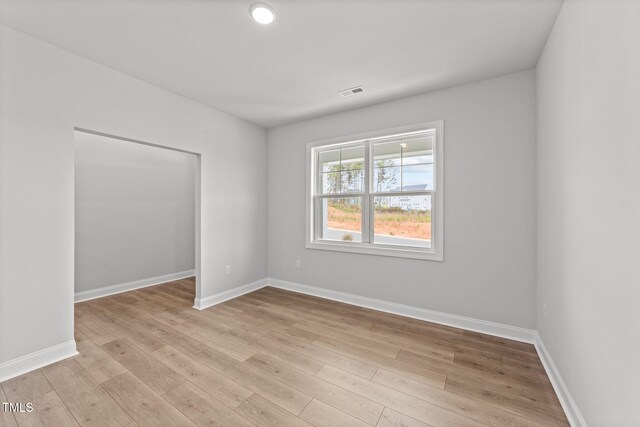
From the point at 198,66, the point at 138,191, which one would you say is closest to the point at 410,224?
the point at 198,66

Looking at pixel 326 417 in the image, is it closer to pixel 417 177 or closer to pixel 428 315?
pixel 428 315

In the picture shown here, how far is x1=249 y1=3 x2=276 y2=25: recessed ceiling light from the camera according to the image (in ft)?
5.93

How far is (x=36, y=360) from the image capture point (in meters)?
2.15

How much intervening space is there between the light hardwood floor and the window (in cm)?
105

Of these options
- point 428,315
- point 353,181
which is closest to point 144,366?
point 428,315

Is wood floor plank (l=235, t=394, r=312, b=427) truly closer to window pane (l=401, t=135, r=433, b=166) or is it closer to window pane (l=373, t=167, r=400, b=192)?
window pane (l=373, t=167, r=400, b=192)

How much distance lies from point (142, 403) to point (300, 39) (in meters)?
2.96

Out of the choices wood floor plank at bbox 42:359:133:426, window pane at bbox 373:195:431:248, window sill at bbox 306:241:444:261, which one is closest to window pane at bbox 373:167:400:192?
window pane at bbox 373:195:431:248

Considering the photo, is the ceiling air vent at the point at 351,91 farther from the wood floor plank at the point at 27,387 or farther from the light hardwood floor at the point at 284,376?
the wood floor plank at the point at 27,387

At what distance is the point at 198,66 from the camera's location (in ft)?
8.53

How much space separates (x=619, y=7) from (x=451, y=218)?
6.87 ft

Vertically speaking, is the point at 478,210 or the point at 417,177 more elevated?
the point at 417,177

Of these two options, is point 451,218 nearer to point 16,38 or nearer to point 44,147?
point 44,147

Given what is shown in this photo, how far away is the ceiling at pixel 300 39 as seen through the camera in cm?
185
